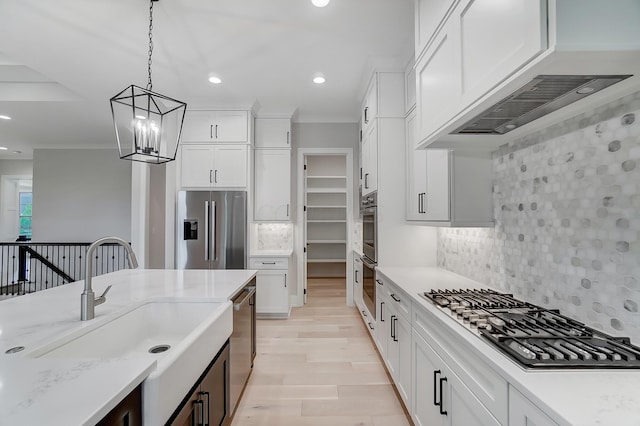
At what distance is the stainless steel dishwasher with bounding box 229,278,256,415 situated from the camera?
1912mm

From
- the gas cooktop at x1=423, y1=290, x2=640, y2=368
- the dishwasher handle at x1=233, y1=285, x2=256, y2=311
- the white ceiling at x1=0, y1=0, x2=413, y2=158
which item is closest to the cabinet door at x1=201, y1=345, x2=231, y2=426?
the dishwasher handle at x1=233, y1=285, x2=256, y2=311

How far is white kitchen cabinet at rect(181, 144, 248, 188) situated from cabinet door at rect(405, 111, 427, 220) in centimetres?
223

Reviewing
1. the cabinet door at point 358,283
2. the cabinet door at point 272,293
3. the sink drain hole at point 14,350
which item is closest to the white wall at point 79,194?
the cabinet door at point 272,293

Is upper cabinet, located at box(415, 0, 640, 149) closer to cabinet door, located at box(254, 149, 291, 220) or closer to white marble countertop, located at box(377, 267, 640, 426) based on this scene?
white marble countertop, located at box(377, 267, 640, 426)

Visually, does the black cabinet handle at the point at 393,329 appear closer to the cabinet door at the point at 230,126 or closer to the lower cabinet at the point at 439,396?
the lower cabinet at the point at 439,396

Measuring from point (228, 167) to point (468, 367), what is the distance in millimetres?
3597

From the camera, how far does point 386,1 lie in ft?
7.11

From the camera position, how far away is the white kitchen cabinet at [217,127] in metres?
4.00

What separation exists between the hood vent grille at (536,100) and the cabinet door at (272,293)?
3.07m

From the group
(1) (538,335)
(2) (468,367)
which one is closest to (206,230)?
(2) (468,367)

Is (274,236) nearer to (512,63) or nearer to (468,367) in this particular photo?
(468,367)

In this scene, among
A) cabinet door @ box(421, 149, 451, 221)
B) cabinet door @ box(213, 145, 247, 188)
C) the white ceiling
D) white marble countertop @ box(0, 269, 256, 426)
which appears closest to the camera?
white marble countertop @ box(0, 269, 256, 426)

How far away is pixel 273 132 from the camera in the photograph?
4.32 metres

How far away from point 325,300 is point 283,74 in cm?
347
